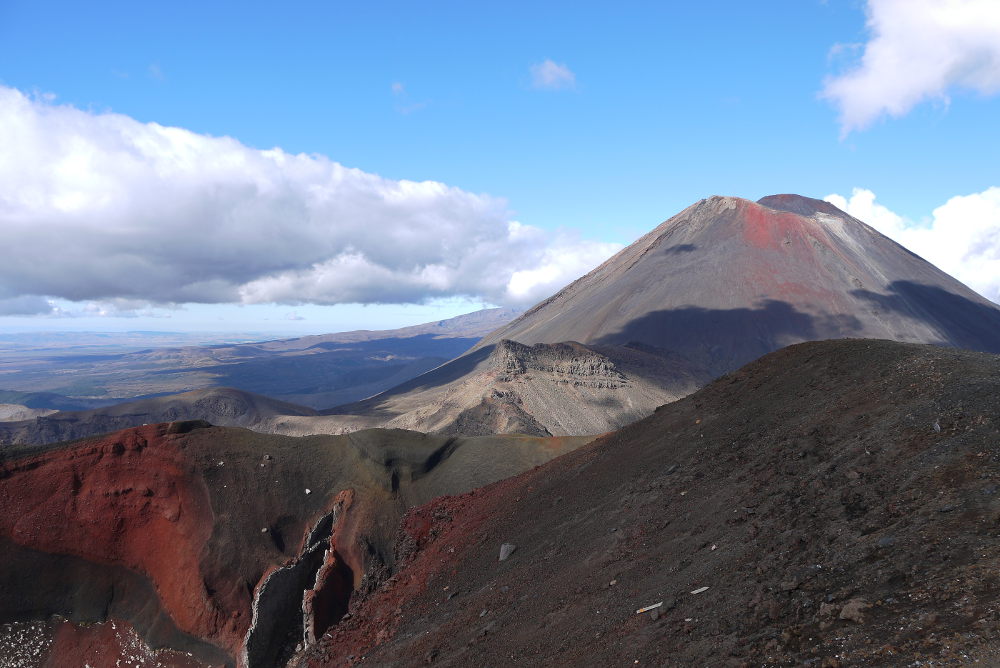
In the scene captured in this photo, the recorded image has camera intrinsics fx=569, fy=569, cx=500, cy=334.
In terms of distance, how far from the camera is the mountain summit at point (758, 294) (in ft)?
316

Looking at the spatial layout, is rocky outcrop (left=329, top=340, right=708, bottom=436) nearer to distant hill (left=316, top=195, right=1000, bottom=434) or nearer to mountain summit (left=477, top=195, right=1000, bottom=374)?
distant hill (left=316, top=195, right=1000, bottom=434)

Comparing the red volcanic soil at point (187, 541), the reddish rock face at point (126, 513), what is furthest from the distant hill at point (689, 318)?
the reddish rock face at point (126, 513)

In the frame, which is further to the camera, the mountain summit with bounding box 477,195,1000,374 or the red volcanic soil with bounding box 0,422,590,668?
the mountain summit with bounding box 477,195,1000,374

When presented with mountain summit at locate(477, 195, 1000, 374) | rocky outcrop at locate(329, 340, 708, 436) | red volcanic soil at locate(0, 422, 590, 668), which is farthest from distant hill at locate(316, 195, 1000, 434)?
red volcanic soil at locate(0, 422, 590, 668)

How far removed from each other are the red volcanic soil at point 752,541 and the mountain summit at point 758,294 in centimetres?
7598

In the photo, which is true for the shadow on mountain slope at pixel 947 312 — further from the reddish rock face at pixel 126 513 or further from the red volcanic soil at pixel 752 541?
the reddish rock face at pixel 126 513

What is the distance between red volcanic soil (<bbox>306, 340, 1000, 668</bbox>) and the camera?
749cm

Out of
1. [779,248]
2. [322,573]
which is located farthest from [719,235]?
[322,573]

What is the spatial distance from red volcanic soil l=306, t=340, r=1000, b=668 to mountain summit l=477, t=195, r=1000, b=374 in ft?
249

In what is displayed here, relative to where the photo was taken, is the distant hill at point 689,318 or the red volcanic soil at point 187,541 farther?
the distant hill at point 689,318

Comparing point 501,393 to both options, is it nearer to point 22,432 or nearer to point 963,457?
point 963,457

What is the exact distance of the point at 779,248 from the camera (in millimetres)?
114562

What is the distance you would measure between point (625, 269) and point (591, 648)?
398 feet

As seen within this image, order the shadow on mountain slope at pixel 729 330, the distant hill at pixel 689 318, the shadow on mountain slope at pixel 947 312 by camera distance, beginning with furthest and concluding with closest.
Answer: the shadow on mountain slope at pixel 947 312 < the shadow on mountain slope at pixel 729 330 < the distant hill at pixel 689 318
